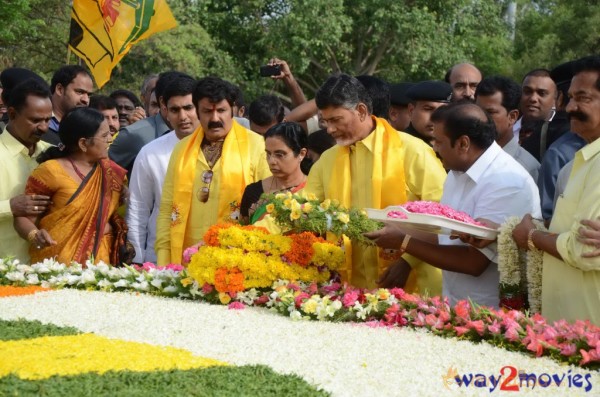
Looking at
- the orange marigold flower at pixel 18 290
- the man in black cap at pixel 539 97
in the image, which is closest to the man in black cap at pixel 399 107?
the man in black cap at pixel 539 97

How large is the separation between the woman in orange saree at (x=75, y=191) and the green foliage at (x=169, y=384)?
118 inches

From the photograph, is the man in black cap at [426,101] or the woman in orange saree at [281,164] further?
the man in black cap at [426,101]

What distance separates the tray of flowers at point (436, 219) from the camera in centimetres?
475

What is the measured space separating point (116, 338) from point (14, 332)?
0.52 metres

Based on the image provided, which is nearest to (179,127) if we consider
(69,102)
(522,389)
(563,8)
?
(69,102)

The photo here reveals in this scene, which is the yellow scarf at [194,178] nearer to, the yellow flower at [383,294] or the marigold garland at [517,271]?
the yellow flower at [383,294]

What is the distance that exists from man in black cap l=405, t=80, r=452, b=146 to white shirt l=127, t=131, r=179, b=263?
1.89m

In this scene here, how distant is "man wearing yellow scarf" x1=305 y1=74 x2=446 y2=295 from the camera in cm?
573

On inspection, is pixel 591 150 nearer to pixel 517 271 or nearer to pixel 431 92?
pixel 517 271

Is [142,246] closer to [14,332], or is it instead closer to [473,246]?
[14,332]

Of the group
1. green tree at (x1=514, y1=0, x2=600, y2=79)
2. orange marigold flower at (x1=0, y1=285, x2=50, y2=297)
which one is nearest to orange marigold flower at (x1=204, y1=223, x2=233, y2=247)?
→ orange marigold flower at (x1=0, y1=285, x2=50, y2=297)

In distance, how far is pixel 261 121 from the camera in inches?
344

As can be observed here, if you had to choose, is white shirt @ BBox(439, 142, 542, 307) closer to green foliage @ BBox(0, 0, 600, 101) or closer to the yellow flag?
the yellow flag

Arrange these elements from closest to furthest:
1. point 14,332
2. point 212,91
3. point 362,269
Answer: point 14,332
point 362,269
point 212,91
